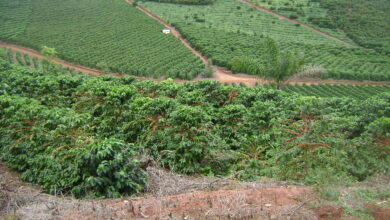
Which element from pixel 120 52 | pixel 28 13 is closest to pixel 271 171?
pixel 120 52

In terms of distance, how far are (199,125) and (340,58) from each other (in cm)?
3286

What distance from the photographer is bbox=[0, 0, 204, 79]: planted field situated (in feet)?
108

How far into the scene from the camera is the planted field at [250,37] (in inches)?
1406

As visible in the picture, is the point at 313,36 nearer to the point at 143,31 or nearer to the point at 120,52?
the point at 143,31

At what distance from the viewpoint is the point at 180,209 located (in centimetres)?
644

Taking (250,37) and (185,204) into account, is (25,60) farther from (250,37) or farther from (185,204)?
(185,204)

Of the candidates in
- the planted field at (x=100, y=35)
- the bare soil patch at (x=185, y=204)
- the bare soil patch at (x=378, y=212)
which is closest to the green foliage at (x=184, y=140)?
the bare soil patch at (x=185, y=204)

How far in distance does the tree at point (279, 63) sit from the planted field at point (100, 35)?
908cm

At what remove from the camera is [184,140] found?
1021cm

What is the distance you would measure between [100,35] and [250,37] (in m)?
17.4

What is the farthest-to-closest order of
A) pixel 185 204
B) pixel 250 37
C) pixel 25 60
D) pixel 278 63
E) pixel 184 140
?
pixel 250 37 < pixel 25 60 < pixel 278 63 < pixel 184 140 < pixel 185 204

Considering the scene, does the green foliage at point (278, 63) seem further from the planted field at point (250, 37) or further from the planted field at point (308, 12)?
the planted field at point (308, 12)

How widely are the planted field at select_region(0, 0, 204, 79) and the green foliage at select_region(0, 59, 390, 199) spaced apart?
1807 centimetres

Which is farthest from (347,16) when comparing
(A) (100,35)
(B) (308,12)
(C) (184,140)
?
(C) (184,140)
